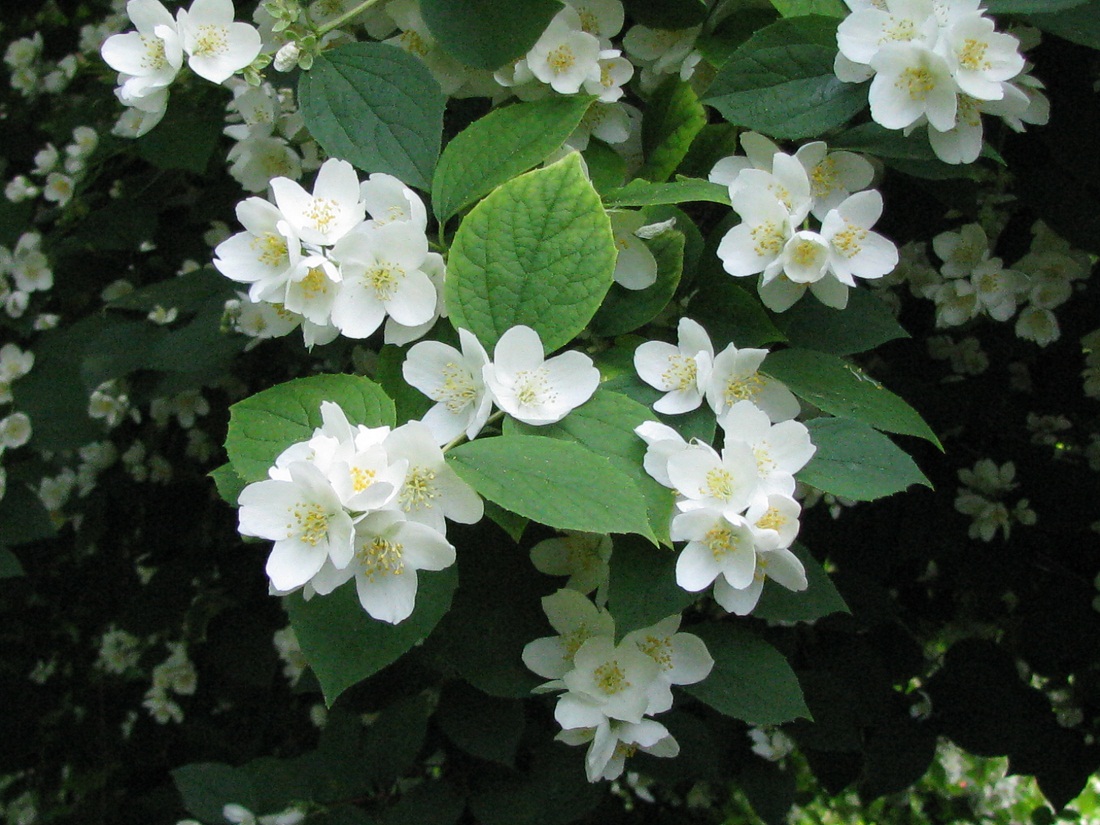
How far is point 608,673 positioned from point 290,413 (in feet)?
1.33

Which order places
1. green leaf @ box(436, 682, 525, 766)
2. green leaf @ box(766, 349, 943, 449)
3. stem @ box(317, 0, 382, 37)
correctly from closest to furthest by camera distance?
green leaf @ box(766, 349, 943, 449) → stem @ box(317, 0, 382, 37) → green leaf @ box(436, 682, 525, 766)

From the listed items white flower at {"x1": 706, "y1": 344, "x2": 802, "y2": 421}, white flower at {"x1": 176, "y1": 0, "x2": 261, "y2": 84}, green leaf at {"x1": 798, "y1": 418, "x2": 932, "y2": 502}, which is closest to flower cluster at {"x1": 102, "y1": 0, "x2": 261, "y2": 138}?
white flower at {"x1": 176, "y1": 0, "x2": 261, "y2": 84}

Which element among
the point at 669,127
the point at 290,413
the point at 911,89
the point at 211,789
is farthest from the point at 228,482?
the point at 211,789

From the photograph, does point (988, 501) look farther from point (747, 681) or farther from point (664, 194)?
point (664, 194)

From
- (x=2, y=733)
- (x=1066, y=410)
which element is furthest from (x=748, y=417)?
(x=2, y=733)

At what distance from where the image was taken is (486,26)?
1.00 metres

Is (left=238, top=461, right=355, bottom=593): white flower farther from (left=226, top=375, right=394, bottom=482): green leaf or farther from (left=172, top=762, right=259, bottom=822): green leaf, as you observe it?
(left=172, top=762, right=259, bottom=822): green leaf

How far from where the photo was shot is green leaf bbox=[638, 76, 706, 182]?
3.48ft

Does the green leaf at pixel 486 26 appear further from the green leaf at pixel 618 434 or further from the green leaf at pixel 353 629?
the green leaf at pixel 353 629

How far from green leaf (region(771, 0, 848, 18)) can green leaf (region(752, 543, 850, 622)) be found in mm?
550

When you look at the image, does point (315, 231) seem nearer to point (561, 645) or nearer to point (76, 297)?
point (561, 645)

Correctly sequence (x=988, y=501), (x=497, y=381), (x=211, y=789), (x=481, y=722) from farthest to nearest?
(x=988, y=501)
(x=211, y=789)
(x=481, y=722)
(x=497, y=381)

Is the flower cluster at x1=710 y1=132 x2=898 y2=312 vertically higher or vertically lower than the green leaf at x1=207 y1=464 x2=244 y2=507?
higher

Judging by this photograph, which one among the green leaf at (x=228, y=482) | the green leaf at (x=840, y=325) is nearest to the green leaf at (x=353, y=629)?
the green leaf at (x=228, y=482)
